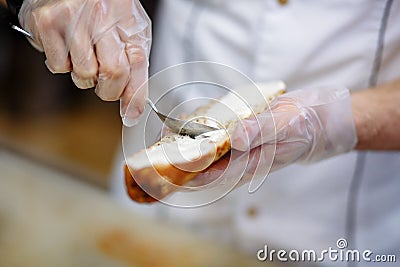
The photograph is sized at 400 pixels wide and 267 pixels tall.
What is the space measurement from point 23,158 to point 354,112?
0.89 meters

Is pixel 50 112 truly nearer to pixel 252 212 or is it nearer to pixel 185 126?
pixel 252 212

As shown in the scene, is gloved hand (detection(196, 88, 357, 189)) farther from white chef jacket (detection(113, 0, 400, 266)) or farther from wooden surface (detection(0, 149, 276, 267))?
wooden surface (detection(0, 149, 276, 267))

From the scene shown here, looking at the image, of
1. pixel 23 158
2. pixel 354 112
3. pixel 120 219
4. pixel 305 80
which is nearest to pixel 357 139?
pixel 354 112

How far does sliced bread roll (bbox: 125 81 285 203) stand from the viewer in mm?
893

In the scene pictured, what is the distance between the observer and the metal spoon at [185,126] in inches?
35.3

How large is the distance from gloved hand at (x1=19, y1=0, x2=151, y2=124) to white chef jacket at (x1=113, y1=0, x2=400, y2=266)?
0.94 ft

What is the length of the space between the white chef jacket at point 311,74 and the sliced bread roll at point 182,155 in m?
0.19

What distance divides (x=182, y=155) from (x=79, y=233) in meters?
0.50

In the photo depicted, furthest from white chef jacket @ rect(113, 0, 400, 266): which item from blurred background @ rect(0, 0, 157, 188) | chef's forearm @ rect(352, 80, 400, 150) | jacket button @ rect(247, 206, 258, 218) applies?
blurred background @ rect(0, 0, 157, 188)

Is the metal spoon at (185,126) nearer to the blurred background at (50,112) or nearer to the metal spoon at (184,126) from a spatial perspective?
the metal spoon at (184,126)

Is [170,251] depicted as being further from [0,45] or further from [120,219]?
[0,45]

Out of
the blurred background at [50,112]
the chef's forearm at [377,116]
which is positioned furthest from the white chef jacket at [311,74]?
the blurred background at [50,112]

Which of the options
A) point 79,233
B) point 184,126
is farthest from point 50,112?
point 184,126

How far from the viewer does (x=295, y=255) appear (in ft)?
4.01
